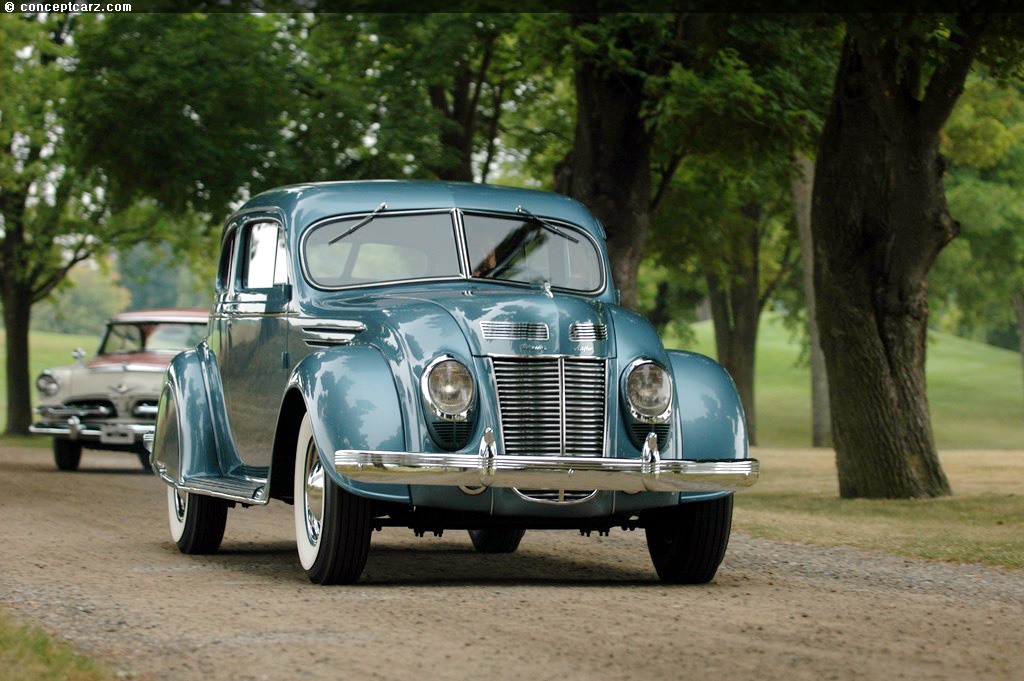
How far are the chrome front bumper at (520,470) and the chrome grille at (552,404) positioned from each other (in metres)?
0.25

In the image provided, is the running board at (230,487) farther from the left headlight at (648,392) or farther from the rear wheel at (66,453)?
the rear wheel at (66,453)

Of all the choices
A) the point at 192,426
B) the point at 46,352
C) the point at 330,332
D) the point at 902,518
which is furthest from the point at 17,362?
the point at 46,352

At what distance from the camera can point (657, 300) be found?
151ft

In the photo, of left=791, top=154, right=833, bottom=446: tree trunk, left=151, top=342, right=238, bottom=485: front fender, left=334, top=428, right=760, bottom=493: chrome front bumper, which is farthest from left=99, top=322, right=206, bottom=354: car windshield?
left=334, top=428, right=760, bottom=493: chrome front bumper

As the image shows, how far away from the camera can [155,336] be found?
2272 centimetres

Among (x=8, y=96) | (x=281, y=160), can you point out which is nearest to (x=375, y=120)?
(x=281, y=160)

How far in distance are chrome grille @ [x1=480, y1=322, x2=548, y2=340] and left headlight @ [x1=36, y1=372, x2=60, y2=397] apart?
14441 millimetres

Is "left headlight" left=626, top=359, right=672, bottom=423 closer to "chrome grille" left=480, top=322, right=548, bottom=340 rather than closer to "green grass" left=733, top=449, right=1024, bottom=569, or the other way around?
"chrome grille" left=480, top=322, right=548, bottom=340

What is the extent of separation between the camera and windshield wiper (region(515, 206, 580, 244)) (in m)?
10.3

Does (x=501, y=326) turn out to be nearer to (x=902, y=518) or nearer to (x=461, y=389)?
(x=461, y=389)

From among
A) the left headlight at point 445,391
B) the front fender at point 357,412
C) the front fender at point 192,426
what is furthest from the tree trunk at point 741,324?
the left headlight at point 445,391

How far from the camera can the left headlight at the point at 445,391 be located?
8406mm

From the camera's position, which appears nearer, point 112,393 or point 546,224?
point 546,224

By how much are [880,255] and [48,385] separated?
10.8 meters
